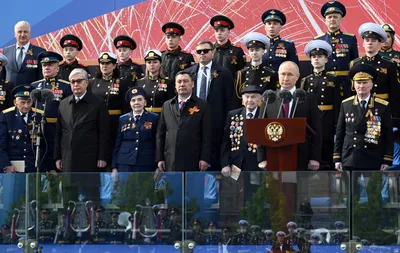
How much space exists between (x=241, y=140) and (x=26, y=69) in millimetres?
3169

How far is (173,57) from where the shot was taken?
455 inches

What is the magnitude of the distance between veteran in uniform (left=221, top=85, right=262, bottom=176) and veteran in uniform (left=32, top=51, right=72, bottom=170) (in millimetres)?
1879

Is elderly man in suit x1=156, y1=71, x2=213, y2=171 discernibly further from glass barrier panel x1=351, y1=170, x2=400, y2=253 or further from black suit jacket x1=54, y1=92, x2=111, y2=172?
glass barrier panel x1=351, y1=170, x2=400, y2=253

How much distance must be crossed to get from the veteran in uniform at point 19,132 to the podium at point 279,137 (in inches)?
108

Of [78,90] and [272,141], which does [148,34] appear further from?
[272,141]

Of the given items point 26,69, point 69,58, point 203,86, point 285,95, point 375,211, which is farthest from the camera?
point 26,69

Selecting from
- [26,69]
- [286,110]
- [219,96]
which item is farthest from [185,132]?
[26,69]

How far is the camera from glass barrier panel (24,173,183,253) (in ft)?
27.8

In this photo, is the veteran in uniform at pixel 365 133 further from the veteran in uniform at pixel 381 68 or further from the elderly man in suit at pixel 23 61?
the elderly man in suit at pixel 23 61

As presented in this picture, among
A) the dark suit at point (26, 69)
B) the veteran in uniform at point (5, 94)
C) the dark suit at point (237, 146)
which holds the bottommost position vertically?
the dark suit at point (237, 146)

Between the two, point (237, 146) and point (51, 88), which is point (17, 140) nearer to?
point (51, 88)

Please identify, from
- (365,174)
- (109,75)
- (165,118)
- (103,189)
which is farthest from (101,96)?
(365,174)

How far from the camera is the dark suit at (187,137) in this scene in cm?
1005

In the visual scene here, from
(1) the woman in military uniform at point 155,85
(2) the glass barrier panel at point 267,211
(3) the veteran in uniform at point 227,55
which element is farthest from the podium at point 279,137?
(3) the veteran in uniform at point 227,55
